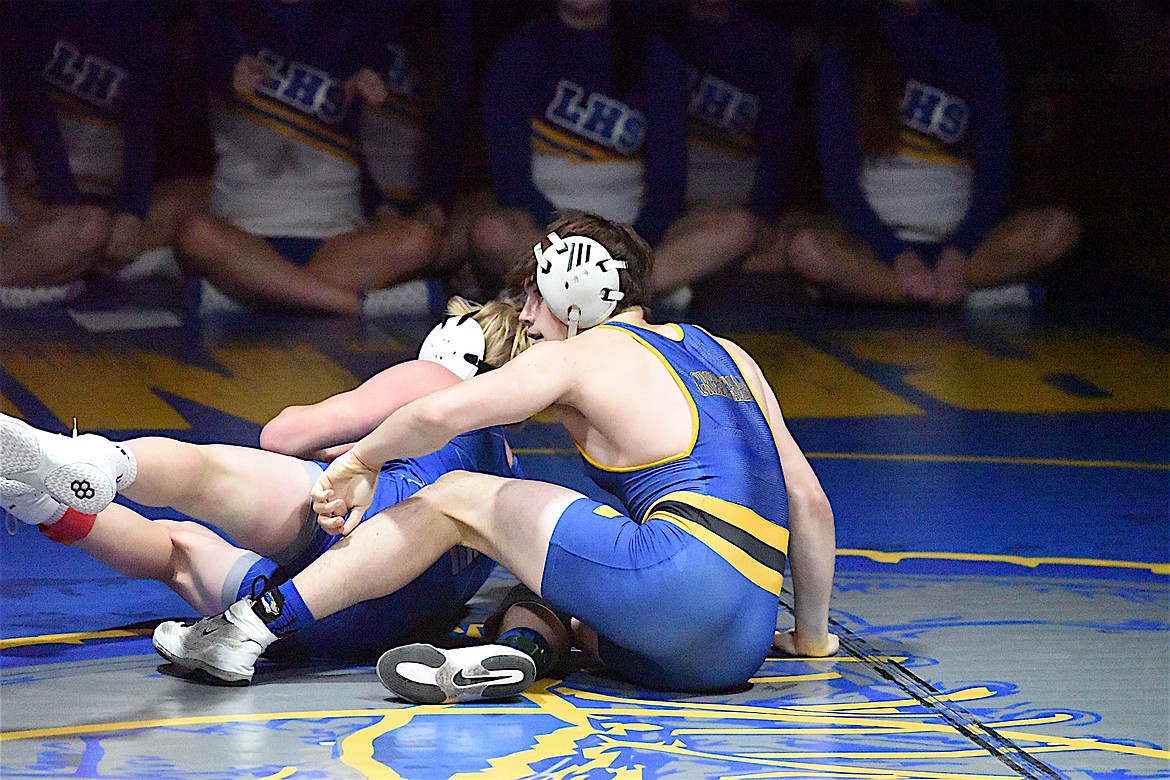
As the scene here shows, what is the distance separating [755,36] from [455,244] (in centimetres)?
153

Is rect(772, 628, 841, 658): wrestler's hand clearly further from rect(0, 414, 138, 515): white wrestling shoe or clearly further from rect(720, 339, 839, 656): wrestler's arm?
rect(0, 414, 138, 515): white wrestling shoe

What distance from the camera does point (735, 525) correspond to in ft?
8.55

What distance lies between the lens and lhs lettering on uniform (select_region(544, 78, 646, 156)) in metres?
6.53

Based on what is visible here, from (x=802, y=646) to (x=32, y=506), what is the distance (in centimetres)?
131

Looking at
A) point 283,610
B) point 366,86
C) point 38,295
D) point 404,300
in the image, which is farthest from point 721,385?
point 38,295

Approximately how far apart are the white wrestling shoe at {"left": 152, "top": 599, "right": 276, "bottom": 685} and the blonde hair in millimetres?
619

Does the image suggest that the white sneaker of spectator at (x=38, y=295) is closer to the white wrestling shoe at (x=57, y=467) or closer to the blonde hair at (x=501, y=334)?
the blonde hair at (x=501, y=334)

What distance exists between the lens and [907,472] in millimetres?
4285

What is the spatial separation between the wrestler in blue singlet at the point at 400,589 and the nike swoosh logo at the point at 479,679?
0.23 metres

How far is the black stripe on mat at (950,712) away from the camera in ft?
7.95

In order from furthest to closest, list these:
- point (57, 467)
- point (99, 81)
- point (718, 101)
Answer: point (718, 101) < point (99, 81) < point (57, 467)


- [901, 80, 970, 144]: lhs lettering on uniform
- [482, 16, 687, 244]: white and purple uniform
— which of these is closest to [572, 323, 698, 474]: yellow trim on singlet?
[482, 16, 687, 244]: white and purple uniform

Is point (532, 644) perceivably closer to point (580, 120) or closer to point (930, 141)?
point (580, 120)

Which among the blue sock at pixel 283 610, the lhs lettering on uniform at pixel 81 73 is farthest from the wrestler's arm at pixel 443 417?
the lhs lettering on uniform at pixel 81 73
